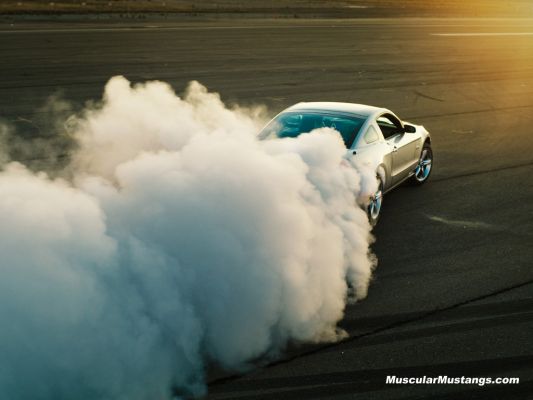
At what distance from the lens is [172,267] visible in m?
5.49

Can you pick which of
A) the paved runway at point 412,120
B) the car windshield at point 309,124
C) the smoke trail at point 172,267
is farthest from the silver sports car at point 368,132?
the smoke trail at point 172,267

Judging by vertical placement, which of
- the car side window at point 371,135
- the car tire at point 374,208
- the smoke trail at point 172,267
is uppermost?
the car side window at point 371,135

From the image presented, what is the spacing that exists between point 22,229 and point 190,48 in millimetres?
19674

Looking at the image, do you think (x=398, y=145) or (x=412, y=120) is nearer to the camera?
(x=398, y=145)

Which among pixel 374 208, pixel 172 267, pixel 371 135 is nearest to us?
pixel 172 267

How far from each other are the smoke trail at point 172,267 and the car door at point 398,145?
7.96 ft

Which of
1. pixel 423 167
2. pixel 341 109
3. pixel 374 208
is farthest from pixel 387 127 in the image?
pixel 374 208

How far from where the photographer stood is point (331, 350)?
229 inches

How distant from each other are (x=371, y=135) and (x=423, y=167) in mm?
2075

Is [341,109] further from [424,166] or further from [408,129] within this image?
[424,166]

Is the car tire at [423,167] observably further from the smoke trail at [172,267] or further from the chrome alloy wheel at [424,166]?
the smoke trail at [172,267]

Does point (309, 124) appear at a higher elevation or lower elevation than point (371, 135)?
higher

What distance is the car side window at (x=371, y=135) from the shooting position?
8.87 m

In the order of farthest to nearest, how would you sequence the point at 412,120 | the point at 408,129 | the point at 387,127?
the point at 412,120, the point at 408,129, the point at 387,127
